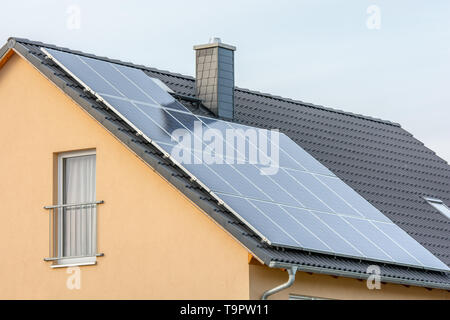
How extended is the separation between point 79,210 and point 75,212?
3.2 inches

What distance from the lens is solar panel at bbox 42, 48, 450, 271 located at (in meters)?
17.3

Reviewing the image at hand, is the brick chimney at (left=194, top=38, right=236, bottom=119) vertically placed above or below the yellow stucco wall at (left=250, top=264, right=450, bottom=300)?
above

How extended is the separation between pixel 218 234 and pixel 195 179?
963 millimetres

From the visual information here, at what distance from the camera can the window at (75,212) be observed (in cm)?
1838

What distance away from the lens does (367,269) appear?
1770 centimetres

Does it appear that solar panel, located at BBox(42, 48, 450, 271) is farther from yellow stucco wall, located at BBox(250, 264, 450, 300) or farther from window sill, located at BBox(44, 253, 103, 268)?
window sill, located at BBox(44, 253, 103, 268)

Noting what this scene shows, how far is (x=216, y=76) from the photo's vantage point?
22.5 metres

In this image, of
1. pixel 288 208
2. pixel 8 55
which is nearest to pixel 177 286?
pixel 288 208

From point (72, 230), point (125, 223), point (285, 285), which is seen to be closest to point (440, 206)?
point (285, 285)

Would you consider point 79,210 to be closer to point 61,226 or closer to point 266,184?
point 61,226

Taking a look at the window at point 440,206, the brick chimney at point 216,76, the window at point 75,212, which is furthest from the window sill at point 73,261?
the window at point 440,206

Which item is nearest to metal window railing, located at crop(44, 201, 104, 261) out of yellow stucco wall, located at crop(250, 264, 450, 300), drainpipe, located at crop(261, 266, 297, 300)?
yellow stucco wall, located at crop(250, 264, 450, 300)

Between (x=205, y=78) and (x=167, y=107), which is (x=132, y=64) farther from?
(x=167, y=107)

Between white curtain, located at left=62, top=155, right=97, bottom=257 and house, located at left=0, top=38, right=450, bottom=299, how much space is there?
22 millimetres
